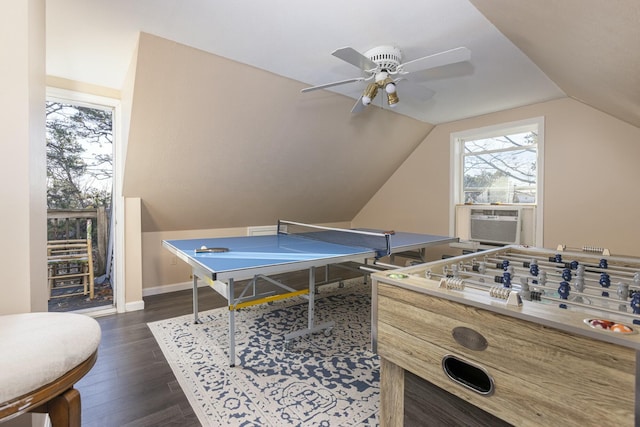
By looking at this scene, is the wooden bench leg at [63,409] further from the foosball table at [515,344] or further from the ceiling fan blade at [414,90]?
the ceiling fan blade at [414,90]

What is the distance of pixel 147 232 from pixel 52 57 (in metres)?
2.14

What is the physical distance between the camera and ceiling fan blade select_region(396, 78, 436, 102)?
3.05m

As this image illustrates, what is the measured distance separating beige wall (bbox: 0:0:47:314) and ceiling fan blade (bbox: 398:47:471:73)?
2088mm

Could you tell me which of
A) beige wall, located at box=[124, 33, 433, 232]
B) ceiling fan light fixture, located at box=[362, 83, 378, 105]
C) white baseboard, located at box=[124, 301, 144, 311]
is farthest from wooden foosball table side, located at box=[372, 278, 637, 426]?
white baseboard, located at box=[124, 301, 144, 311]

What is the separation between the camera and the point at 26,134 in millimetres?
1166

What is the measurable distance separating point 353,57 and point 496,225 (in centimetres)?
315

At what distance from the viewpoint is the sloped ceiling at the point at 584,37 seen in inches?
41.7

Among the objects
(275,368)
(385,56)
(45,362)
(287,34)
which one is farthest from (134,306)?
(385,56)

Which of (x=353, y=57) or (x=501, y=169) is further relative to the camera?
(x=501, y=169)

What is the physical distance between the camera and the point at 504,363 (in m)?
0.88

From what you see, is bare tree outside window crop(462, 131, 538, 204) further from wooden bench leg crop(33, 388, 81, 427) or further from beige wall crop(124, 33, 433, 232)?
wooden bench leg crop(33, 388, 81, 427)

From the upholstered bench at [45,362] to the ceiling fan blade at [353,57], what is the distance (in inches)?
73.3

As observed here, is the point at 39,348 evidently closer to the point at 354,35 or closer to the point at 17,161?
the point at 17,161

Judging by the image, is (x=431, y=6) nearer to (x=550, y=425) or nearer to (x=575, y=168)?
(x=550, y=425)
